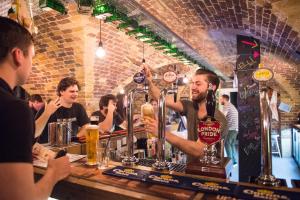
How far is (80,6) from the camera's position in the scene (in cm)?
322

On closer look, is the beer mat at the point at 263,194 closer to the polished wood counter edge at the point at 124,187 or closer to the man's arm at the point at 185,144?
the polished wood counter edge at the point at 124,187

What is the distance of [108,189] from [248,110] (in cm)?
375

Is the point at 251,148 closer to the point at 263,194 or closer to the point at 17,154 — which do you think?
the point at 263,194

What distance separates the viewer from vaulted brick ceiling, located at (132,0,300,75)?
3662 mm

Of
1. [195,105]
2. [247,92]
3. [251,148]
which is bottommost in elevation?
[251,148]

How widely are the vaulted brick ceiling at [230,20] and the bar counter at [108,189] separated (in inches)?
122

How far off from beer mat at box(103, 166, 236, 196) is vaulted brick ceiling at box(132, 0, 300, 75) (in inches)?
121

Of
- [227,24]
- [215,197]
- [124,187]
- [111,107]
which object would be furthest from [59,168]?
[227,24]

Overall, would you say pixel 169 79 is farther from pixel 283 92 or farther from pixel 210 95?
pixel 283 92

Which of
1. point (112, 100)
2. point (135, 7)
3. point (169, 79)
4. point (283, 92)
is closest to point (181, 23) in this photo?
point (135, 7)

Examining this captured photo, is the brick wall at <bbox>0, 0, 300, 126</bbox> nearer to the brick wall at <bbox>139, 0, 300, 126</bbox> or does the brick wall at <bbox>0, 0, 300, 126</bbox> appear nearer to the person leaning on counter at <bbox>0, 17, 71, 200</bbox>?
the brick wall at <bbox>139, 0, 300, 126</bbox>

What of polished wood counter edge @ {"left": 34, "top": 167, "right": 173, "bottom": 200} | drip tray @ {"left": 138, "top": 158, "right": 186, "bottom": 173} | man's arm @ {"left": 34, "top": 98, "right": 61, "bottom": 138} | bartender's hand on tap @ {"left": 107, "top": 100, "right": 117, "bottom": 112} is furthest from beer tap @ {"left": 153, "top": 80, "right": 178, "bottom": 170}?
bartender's hand on tap @ {"left": 107, "top": 100, "right": 117, "bottom": 112}

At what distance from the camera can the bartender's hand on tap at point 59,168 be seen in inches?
46.2

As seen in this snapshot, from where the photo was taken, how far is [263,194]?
97 centimetres
